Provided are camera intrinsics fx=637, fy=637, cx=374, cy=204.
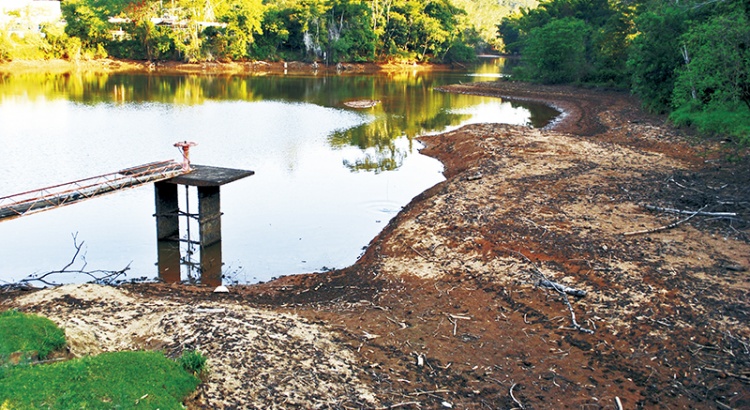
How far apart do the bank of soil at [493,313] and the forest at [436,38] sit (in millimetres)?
6788

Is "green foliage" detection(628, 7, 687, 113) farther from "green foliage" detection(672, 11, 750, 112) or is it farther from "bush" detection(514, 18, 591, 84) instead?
"bush" detection(514, 18, 591, 84)

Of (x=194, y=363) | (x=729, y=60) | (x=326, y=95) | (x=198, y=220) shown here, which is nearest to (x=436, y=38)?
(x=326, y=95)

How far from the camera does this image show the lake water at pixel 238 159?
16.0 metres

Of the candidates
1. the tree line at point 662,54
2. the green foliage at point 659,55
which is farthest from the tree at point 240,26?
the green foliage at point 659,55

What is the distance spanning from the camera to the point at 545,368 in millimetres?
8781

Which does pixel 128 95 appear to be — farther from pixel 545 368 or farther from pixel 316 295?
pixel 545 368

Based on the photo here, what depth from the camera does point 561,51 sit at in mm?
54688

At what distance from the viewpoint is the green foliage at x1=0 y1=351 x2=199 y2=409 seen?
6.16 m

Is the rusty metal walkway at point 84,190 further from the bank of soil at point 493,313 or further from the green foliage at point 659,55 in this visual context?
the green foliage at point 659,55

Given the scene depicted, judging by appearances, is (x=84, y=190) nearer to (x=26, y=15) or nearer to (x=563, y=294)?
(x=563, y=294)

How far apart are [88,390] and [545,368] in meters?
5.76

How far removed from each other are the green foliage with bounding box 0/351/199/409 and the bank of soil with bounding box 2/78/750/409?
52 cm

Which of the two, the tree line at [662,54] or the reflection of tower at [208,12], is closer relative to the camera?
the tree line at [662,54]

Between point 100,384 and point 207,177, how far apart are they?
1001 centimetres
